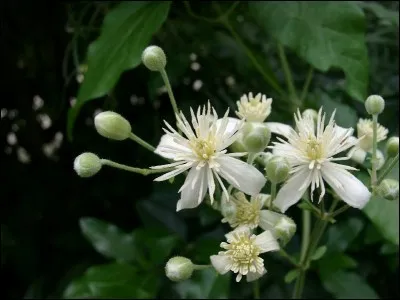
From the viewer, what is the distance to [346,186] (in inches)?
21.9

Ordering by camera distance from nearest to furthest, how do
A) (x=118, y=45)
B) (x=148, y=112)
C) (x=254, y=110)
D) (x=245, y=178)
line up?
1. (x=245, y=178)
2. (x=254, y=110)
3. (x=118, y=45)
4. (x=148, y=112)

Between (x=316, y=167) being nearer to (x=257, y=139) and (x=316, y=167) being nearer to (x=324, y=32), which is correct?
(x=257, y=139)

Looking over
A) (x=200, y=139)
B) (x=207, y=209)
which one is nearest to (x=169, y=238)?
(x=207, y=209)

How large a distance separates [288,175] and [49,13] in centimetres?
69

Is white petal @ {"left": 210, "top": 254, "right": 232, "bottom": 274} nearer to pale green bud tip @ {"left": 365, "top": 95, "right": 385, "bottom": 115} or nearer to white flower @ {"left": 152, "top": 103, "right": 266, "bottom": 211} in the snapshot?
white flower @ {"left": 152, "top": 103, "right": 266, "bottom": 211}

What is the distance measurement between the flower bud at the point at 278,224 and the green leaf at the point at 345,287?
0.34m

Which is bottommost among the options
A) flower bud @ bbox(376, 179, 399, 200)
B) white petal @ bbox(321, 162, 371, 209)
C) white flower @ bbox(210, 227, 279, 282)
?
white flower @ bbox(210, 227, 279, 282)

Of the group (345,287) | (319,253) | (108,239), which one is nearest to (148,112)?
(108,239)

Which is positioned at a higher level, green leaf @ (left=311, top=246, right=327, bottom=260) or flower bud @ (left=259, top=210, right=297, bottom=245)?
flower bud @ (left=259, top=210, right=297, bottom=245)

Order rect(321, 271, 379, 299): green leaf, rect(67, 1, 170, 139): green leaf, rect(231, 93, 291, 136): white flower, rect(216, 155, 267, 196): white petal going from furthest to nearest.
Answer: rect(321, 271, 379, 299): green leaf < rect(67, 1, 170, 139): green leaf < rect(231, 93, 291, 136): white flower < rect(216, 155, 267, 196): white petal

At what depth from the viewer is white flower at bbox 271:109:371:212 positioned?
554 millimetres

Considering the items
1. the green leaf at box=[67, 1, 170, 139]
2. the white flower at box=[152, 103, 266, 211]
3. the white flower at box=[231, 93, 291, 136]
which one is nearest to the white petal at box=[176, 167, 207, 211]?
the white flower at box=[152, 103, 266, 211]

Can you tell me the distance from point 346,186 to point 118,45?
0.37 meters

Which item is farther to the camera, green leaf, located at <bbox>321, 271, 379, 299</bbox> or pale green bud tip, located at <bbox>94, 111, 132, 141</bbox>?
green leaf, located at <bbox>321, 271, 379, 299</bbox>
